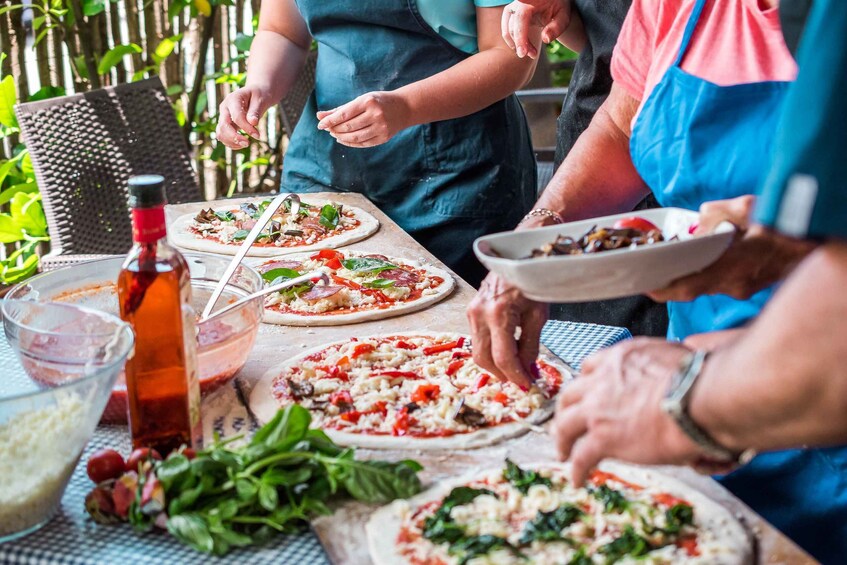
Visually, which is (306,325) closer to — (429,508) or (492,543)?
(429,508)

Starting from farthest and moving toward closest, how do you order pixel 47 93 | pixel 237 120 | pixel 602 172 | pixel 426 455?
pixel 47 93 < pixel 237 120 < pixel 602 172 < pixel 426 455

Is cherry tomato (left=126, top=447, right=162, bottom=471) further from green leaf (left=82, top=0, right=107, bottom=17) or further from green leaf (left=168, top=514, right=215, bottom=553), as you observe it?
green leaf (left=82, top=0, right=107, bottom=17)

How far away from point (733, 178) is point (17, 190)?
141 inches

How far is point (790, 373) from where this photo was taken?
88 centimetres

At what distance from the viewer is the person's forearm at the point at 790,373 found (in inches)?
33.4

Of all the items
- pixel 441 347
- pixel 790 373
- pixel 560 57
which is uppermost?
pixel 790 373

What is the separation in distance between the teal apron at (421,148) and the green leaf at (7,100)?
60.8 inches

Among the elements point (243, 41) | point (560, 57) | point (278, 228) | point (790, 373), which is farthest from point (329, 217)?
point (560, 57)

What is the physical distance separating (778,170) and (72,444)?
996 millimetres

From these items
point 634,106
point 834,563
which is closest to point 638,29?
point 634,106

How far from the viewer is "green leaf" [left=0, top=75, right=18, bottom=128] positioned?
157 inches

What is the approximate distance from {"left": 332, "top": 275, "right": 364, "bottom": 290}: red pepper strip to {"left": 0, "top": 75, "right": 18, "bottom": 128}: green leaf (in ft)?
7.38

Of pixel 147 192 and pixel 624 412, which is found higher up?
pixel 147 192

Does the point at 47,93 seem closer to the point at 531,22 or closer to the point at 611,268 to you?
the point at 531,22
